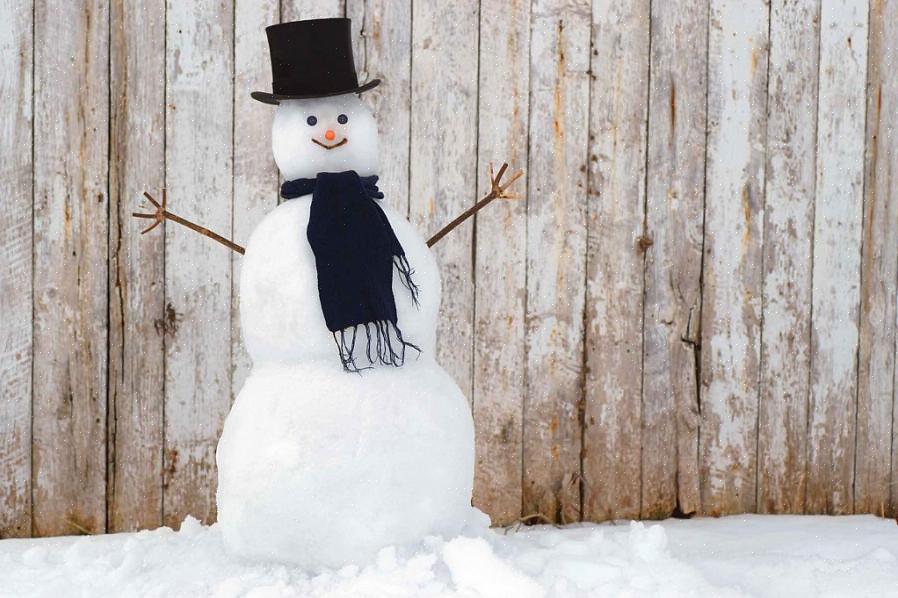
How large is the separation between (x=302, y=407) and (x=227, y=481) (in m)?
0.20

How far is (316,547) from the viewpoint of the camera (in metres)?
1.70

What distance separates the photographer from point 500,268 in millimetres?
2471

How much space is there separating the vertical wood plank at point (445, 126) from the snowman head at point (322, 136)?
607 millimetres

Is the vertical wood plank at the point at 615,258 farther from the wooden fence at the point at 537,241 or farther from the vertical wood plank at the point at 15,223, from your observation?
the vertical wood plank at the point at 15,223

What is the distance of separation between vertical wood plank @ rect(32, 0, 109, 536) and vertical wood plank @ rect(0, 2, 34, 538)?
2 cm

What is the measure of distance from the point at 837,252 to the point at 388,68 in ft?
4.05

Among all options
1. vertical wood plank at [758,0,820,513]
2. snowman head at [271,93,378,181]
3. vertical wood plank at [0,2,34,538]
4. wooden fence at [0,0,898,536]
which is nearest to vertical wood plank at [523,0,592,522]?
wooden fence at [0,0,898,536]

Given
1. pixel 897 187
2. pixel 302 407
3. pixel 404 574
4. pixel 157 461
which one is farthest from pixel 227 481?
pixel 897 187

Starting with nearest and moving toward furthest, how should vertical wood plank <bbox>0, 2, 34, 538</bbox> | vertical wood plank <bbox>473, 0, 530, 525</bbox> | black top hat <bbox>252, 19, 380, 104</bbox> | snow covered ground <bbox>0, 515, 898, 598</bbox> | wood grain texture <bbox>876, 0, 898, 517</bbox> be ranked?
1. snow covered ground <bbox>0, 515, 898, 598</bbox>
2. black top hat <bbox>252, 19, 380, 104</bbox>
3. vertical wood plank <bbox>0, 2, 34, 538</bbox>
4. vertical wood plank <bbox>473, 0, 530, 525</bbox>
5. wood grain texture <bbox>876, 0, 898, 517</bbox>

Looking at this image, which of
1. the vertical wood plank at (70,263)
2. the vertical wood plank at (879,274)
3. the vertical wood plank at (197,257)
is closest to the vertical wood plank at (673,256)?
the vertical wood plank at (879,274)

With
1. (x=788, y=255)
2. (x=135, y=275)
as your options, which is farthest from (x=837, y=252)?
(x=135, y=275)

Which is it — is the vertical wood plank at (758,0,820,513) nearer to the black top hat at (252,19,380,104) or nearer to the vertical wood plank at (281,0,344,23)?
the vertical wood plank at (281,0,344,23)

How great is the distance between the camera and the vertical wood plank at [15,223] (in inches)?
92.3

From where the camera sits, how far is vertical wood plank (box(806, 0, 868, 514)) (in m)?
2.54
